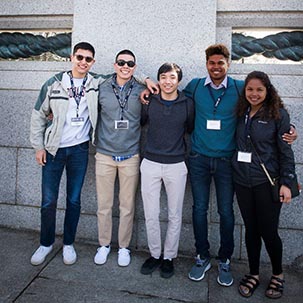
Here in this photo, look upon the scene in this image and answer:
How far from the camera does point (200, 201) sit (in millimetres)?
3135

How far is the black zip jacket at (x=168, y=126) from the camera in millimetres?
3047

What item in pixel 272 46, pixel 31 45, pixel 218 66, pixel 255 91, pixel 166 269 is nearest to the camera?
pixel 255 91

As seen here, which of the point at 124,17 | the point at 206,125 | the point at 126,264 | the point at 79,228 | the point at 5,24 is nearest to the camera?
the point at 206,125

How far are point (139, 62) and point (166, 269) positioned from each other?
7.10ft

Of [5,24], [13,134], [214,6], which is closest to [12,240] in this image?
[13,134]

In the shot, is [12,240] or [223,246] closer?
[223,246]

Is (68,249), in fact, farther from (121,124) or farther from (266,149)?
(266,149)

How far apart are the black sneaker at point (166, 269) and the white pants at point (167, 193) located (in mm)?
54

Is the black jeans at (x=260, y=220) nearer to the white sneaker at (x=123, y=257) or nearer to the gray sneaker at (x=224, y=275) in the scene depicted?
the gray sneaker at (x=224, y=275)

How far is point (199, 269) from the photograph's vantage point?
319 cm

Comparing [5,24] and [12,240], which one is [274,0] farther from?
[12,240]

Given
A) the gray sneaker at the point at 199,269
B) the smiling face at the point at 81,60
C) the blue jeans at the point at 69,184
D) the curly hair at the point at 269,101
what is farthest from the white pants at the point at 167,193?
the smiling face at the point at 81,60

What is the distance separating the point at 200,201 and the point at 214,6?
202 cm

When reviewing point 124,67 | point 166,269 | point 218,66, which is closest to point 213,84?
point 218,66
